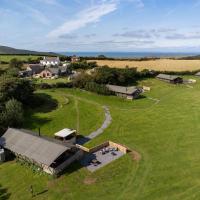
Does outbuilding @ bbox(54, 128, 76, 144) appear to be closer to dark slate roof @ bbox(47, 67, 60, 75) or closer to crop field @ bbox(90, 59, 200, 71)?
dark slate roof @ bbox(47, 67, 60, 75)

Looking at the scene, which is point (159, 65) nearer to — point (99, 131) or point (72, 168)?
point (99, 131)

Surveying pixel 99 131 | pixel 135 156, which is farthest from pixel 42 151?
pixel 99 131

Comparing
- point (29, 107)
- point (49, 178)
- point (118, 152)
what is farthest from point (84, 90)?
point (49, 178)

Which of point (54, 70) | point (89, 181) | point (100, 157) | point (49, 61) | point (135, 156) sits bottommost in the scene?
point (89, 181)

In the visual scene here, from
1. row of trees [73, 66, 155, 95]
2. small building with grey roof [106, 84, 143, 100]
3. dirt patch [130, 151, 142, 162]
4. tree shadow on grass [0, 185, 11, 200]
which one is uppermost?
row of trees [73, 66, 155, 95]

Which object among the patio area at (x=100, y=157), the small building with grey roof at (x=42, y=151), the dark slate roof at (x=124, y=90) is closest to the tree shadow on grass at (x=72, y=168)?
the small building with grey roof at (x=42, y=151)

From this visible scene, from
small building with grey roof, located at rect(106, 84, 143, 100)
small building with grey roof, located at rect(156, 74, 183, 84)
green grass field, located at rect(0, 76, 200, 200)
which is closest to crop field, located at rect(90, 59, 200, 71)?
small building with grey roof, located at rect(156, 74, 183, 84)

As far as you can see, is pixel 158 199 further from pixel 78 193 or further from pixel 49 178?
pixel 49 178
